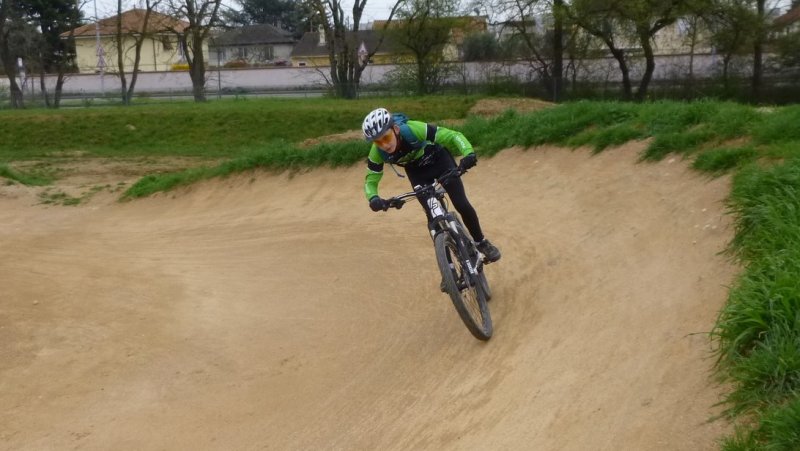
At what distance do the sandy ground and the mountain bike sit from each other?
10.1 inches

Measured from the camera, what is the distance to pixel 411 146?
7.49 meters

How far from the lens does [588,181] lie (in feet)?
36.0

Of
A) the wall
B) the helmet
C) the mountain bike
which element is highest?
the wall

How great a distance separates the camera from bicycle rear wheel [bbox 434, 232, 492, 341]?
6.63 meters

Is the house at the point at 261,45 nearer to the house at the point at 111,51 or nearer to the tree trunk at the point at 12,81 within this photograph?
the house at the point at 111,51

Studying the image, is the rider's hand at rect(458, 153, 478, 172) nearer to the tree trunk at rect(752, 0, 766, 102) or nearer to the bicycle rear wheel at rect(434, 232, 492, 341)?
the bicycle rear wheel at rect(434, 232, 492, 341)

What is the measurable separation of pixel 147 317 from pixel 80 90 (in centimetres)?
4884

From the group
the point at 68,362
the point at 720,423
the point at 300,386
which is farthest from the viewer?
the point at 68,362

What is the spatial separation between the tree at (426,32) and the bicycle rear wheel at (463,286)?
34.8 m

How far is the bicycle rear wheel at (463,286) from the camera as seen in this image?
21.7ft

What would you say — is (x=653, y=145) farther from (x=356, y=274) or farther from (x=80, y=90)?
(x=80, y=90)

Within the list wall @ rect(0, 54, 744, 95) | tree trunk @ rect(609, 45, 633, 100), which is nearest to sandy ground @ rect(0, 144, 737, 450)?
tree trunk @ rect(609, 45, 633, 100)

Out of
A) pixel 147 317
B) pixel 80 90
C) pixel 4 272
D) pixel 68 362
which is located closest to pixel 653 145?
pixel 147 317

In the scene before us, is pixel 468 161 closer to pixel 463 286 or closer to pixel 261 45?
pixel 463 286
